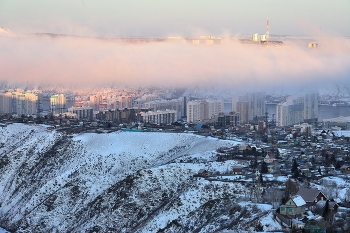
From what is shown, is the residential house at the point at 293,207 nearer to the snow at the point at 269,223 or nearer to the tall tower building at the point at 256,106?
the snow at the point at 269,223

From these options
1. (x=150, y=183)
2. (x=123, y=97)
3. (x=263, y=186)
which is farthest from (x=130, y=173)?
(x=123, y=97)

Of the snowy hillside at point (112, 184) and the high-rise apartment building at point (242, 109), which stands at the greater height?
the high-rise apartment building at point (242, 109)

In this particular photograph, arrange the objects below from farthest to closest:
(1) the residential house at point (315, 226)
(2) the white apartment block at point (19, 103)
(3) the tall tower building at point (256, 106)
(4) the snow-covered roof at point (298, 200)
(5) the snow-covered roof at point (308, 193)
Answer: (2) the white apartment block at point (19, 103)
(3) the tall tower building at point (256, 106)
(5) the snow-covered roof at point (308, 193)
(4) the snow-covered roof at point (298, 200)
(1) the residential house at point (315, 226)

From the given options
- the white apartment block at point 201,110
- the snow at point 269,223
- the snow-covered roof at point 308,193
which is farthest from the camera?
the white apartment block at point 201,110

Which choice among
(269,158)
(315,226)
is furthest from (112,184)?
(315,226)

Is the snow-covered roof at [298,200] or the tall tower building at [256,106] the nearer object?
the snow-covered roof at [298,200]

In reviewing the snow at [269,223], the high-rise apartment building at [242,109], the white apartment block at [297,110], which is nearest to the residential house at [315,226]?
the snow at [269,223]
